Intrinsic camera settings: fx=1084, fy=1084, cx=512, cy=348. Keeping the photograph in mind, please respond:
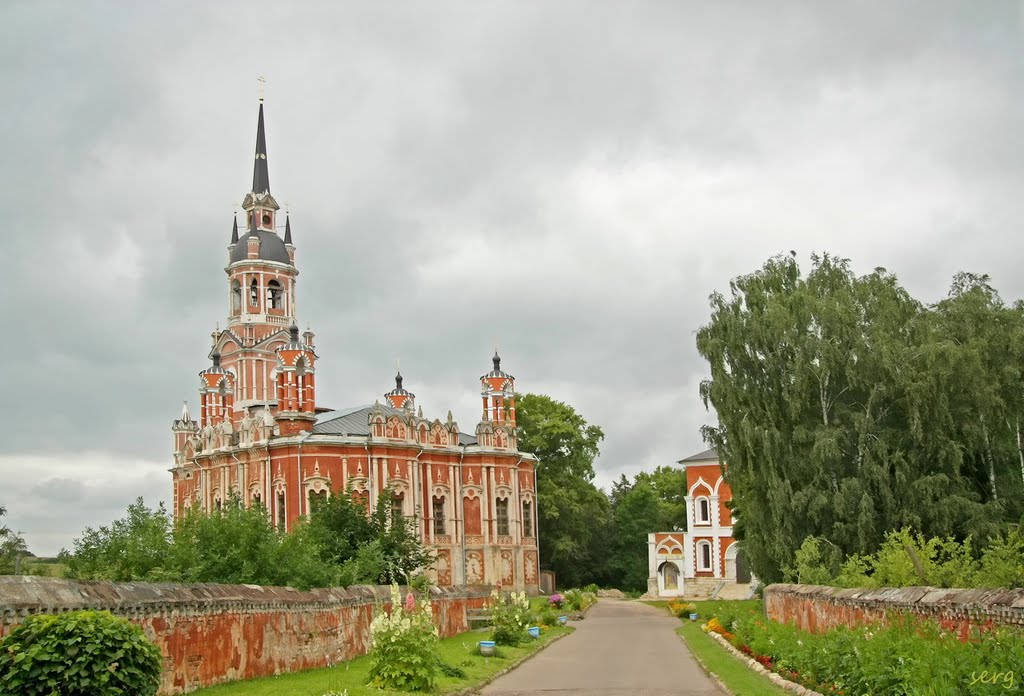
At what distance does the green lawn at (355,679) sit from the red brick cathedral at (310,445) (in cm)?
1909

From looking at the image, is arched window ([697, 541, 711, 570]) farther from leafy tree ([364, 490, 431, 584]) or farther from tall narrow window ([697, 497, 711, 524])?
leafy tree ([364, 490, 431, 584])

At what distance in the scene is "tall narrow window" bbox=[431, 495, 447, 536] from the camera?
52.1 metres

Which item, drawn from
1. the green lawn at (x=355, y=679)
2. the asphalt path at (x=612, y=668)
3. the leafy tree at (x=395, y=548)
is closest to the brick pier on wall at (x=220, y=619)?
the green lawn at (x=355, y=679)

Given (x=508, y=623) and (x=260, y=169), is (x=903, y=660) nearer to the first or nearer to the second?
(x=508, y=623)

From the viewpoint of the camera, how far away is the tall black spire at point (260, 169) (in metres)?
61.2

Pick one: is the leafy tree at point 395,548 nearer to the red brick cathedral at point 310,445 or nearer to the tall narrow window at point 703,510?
the red brick cathedral at point 310,445

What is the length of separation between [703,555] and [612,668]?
138ft

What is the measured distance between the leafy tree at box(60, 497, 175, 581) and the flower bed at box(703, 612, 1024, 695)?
440 inches

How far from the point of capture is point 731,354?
1332 inches

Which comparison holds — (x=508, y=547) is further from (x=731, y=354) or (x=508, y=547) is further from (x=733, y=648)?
(x=733, y=648)

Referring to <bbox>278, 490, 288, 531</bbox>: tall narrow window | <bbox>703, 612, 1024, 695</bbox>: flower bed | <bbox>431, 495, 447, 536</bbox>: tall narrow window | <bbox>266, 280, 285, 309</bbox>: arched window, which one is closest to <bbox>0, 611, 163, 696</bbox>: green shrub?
<bbox>703, 612, 1024, 695</bbox>: flower bed

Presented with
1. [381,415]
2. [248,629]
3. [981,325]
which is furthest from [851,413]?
[381,415]

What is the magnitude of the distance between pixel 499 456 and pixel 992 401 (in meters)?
28.5

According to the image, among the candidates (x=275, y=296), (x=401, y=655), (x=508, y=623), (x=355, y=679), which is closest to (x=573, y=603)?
(x=508, y=623)
